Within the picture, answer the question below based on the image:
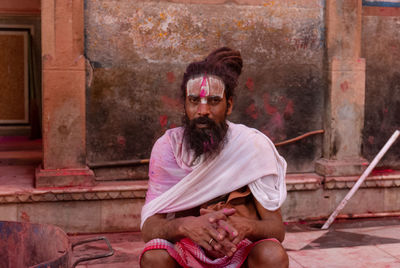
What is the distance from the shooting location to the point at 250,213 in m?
3.31

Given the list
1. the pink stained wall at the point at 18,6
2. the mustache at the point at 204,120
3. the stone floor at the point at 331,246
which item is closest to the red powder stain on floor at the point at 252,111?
the stone floor at the point at 331,246

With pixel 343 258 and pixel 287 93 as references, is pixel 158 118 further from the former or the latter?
pixel 343 258

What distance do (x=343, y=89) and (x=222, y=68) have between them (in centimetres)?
314

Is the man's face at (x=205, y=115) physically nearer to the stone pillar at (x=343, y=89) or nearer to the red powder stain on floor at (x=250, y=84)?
the red powder stain on floor at (x=250, y=84)

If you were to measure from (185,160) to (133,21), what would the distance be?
2738mm

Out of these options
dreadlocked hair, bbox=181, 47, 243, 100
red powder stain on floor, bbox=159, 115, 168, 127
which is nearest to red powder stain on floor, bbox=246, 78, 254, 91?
red powder stain on floor, bbox=159, 115, 168, 127

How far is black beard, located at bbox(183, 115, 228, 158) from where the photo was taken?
326 centimetres

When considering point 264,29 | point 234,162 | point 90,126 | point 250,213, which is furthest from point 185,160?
point 264,29

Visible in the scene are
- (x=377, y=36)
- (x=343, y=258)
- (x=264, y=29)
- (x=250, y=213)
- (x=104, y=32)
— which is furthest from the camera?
(x=377, y=36)

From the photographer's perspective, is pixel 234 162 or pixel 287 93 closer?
pixel 234 162

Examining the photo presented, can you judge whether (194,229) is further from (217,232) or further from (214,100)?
(214,100)

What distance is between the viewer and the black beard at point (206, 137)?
3.26 meters

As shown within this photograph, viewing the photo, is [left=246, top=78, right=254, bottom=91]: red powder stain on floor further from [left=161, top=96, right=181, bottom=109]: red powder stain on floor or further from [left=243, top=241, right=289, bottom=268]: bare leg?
[left=243, top=241, right=289, bottom=268]: bare leg

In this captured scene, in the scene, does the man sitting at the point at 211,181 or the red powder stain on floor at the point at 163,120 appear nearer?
the man sitting at the point at 211,181
